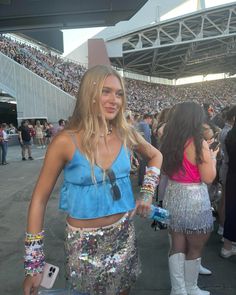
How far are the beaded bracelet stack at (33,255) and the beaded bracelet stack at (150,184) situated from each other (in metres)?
0.57

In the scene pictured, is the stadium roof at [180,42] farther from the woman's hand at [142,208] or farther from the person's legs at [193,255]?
the woman's hand at [142,208]

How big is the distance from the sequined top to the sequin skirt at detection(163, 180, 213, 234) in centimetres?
124

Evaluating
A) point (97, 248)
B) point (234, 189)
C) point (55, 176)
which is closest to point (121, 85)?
point (55, 176)

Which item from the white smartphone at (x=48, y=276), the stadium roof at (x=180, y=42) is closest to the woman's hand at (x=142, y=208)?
the white smartphone at (x=48, y=276)

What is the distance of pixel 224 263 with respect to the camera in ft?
13.0

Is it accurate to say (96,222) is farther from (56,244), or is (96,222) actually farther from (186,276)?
(56,244)

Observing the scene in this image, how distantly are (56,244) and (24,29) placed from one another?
251 inches

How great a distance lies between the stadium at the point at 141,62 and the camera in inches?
1040

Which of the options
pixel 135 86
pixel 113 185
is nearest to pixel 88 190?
pixel 113 185

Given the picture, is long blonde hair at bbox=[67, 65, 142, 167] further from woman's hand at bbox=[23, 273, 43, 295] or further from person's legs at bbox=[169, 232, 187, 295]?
person's legs at bbox=[169, 232, 187, 295]

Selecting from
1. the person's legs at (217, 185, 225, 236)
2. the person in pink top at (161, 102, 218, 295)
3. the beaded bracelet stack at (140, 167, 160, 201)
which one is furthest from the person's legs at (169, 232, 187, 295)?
the person's legs at (217, 185, 225, 236)

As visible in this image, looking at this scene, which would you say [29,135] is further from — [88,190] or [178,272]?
[88,190]

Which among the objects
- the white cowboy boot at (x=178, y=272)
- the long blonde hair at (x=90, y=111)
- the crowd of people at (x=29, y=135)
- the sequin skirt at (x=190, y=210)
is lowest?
the crowd of people at (x=29, y=135)

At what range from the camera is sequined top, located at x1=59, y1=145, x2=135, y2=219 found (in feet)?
5.64
